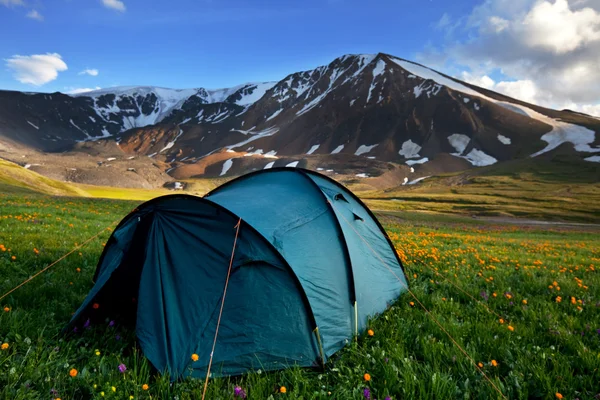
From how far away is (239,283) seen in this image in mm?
4340

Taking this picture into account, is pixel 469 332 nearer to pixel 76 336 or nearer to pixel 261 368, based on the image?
pixel 261 368

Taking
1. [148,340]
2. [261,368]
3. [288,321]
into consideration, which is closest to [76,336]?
[148,340]

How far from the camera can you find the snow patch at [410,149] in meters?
161

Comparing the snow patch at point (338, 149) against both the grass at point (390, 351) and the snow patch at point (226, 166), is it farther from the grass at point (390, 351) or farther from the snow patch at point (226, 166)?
A: the grass at point (390, 351)

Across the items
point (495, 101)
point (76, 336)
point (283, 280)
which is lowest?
point (76, 336)

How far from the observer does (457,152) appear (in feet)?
499

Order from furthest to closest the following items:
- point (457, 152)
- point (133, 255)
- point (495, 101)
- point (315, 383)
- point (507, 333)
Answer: point (495, 101)
point (457, 152)
point (133, 255)
point (507, 333)
point (315, 383)

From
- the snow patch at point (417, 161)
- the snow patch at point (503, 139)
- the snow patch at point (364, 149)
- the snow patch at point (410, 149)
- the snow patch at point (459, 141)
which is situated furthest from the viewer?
the snow patch at point (364, 149)

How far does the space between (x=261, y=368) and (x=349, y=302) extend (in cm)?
173

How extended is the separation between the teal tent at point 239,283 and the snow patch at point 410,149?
539 feet

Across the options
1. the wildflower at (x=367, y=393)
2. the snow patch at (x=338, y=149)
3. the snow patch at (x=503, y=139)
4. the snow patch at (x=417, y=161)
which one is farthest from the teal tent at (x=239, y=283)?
the snow patch at (x=338, y=149)

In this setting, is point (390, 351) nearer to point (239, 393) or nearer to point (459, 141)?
point (239, 393)

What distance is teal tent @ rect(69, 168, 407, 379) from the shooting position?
4078mm

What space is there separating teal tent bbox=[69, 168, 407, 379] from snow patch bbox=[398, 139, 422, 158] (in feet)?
539
